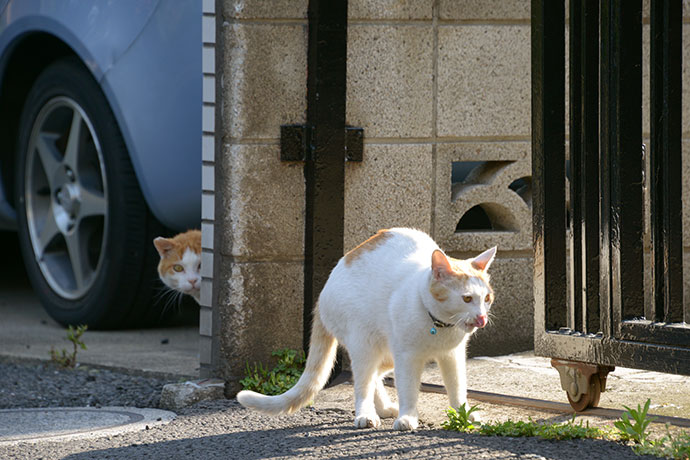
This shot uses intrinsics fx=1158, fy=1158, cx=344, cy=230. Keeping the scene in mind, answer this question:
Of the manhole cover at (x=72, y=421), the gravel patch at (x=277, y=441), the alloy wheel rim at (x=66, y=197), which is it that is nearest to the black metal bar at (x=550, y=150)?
the gravel patch at (x=277, y=441)

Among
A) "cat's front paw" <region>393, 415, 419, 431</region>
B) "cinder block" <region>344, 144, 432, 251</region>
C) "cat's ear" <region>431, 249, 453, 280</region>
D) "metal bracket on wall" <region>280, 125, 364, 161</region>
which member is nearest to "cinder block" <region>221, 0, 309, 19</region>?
"metal bracket on wall" <region>280, 125, 364, 161</region>

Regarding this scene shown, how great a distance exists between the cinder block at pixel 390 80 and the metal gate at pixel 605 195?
855 millimetres

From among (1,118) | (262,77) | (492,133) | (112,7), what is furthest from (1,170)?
(492,133)

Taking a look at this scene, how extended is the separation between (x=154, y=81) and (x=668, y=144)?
2480 millimetres

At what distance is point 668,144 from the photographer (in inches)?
146

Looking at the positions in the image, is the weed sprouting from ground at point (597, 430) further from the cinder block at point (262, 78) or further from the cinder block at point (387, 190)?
the cinder block at point (262, 78)

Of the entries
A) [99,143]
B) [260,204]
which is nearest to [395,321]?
[260,204]

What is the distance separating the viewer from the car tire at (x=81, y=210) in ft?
18.2

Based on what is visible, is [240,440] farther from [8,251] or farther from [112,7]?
[8,251]

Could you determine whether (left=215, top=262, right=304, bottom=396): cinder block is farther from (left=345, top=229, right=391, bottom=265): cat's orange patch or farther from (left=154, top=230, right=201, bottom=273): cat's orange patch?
(left=154, top=230, right=201, bottom=273): cat's orange patch

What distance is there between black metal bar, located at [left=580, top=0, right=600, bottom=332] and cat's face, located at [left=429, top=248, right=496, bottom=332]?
45cm

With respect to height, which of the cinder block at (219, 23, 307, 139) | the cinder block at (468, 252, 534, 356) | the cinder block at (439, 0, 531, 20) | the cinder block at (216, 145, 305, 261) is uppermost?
the cinder block at (439, 0, 531, 20)

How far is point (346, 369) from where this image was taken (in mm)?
4820

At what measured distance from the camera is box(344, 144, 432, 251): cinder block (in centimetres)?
475
